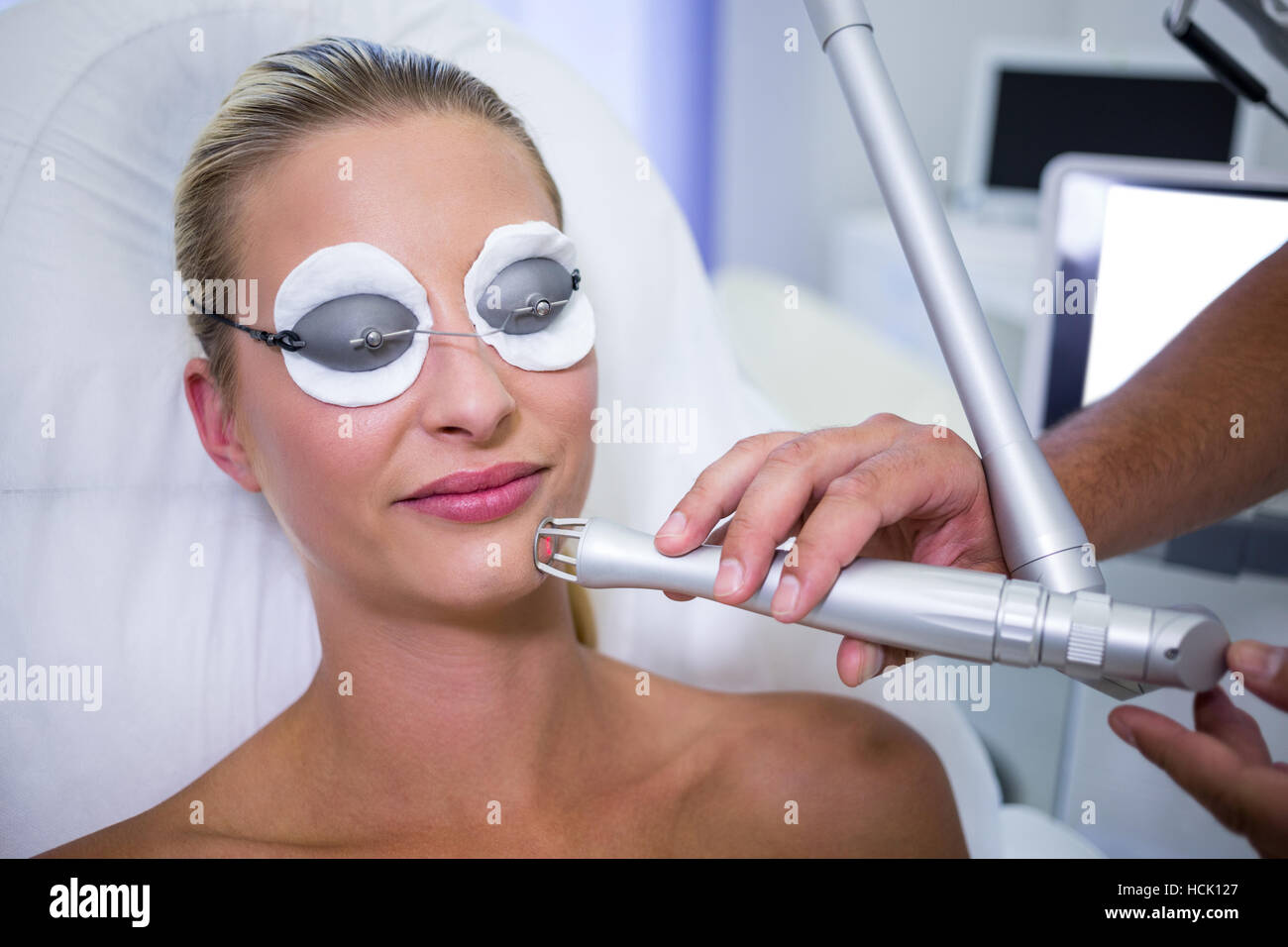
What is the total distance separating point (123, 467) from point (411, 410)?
40 cm

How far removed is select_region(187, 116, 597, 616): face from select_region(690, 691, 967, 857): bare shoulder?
0.34m

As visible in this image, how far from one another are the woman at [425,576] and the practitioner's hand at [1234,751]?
41 cm

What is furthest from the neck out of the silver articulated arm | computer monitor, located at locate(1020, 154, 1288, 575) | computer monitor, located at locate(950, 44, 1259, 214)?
computer monitor, located at locate(950, 44, 1259, 214)

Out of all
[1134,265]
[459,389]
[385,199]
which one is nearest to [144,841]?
[459,389]

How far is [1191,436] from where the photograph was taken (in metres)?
0.96

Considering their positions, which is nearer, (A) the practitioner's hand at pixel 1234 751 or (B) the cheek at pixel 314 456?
(A) the practitioner's hand at pixel 1234 751

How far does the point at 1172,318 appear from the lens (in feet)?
3.97

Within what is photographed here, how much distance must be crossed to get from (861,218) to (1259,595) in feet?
7.69

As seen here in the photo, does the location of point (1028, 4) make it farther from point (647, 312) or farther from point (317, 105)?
point (317, 105)

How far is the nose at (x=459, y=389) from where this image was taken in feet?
2.58

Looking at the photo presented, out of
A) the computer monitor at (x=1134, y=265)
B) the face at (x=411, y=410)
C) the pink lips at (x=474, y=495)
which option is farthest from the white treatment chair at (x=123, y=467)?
the computer monitor at (x=1134, y=265)

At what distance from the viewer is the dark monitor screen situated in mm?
2891

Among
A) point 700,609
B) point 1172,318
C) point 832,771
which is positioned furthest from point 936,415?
point 832,771

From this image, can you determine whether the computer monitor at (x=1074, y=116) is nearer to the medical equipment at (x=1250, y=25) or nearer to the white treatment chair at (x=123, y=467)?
the medical equipment at (x=1250, y=25)
